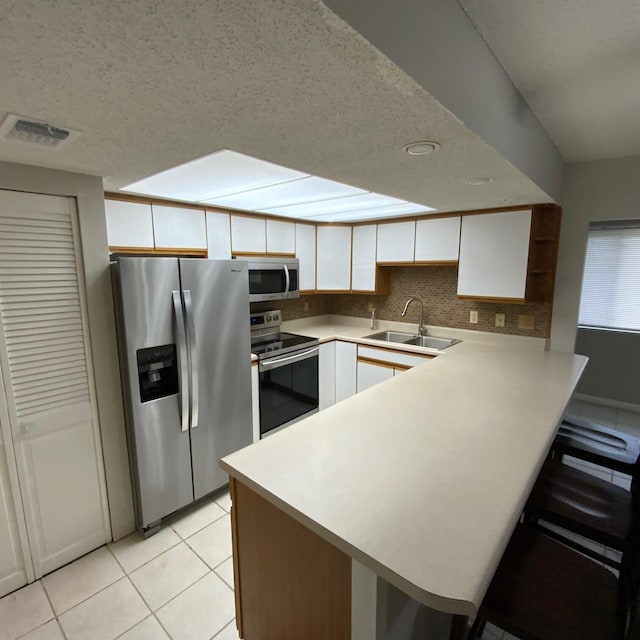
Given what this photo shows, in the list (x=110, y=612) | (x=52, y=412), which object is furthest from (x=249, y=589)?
(x=52, y=412)

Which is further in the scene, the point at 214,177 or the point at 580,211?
the point at 580,211

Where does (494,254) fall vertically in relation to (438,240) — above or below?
below

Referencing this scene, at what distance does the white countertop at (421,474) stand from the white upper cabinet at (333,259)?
197cm

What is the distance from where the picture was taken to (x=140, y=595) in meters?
1.68

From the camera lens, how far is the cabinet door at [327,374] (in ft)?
11.4

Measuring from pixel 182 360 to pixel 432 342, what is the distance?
246 centimetres

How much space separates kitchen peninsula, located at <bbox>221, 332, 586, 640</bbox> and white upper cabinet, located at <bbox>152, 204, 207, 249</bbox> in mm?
1759

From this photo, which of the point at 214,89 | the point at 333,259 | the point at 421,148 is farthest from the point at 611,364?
the point at 214,89

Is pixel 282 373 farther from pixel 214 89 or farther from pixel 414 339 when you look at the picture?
pixel 214 89

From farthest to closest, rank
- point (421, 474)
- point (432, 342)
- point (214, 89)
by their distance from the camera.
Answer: point (432, 342) < point (421, 474) < point (214, 89)

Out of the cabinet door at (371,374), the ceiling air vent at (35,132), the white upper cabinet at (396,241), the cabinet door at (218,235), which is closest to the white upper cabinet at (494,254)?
the white upper cabinet at (396,241)

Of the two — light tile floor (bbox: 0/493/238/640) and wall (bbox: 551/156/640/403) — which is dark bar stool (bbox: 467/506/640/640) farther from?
wall (bbox: 551/156/640/403)

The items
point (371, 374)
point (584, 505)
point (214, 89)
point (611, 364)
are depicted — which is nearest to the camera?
point (214, 89)

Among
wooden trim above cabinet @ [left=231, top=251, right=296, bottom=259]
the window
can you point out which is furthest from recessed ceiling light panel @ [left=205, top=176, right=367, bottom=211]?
the window
